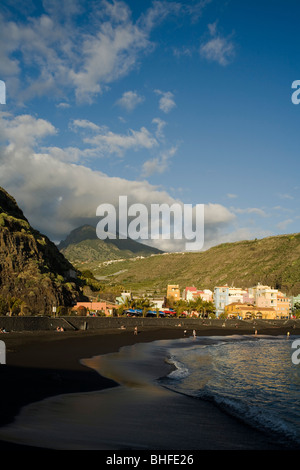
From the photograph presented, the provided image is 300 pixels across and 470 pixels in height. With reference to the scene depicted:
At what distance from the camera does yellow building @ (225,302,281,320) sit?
134m

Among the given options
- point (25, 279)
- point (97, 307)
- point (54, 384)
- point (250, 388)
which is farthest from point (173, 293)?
point (54, 384)

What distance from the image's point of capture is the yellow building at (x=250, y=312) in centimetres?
13425

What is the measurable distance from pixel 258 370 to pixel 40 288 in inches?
2320

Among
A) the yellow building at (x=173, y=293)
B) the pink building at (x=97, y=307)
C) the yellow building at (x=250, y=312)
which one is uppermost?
the yellow building at (x=173, y=293)

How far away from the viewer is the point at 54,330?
57.9 m

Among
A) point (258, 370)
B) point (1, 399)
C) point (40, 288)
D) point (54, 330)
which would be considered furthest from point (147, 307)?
point (1, 399)

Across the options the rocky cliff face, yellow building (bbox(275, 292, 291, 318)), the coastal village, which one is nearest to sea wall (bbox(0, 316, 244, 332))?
the coastal village

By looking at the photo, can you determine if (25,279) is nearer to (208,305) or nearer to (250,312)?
(208,305)

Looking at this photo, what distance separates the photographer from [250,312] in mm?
135000

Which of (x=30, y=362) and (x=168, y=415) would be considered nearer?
(x=168, y=415)

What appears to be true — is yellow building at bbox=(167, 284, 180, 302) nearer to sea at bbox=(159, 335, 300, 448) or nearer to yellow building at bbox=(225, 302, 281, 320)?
yellow building at bbox=(225, 302, 281, 320)

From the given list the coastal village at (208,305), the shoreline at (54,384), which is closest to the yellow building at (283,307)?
the coastal village at (208,305)

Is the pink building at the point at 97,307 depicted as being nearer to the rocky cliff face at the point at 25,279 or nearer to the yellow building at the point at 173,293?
the rocky cliff face at the point at 25,279
